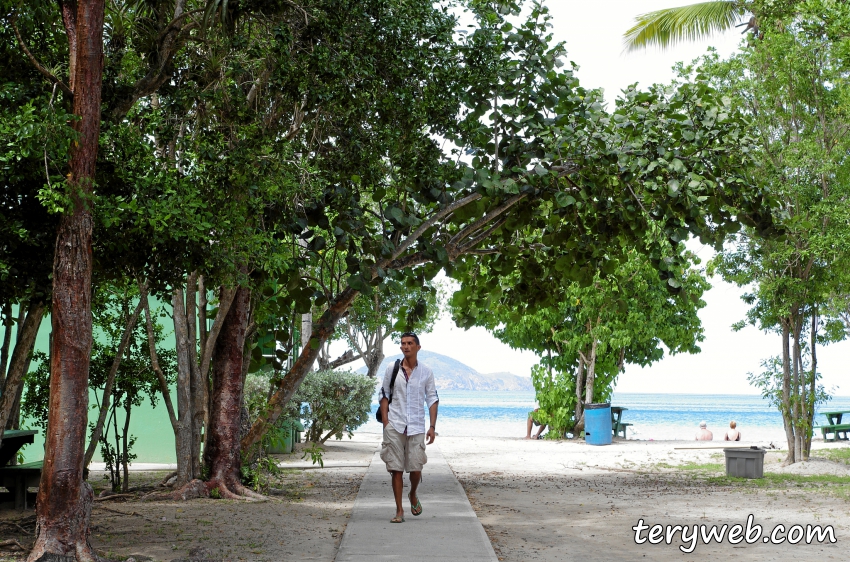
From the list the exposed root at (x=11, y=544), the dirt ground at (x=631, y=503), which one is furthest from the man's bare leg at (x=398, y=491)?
the exposed root at (x=11, y=544)

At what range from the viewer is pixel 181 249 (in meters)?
6.71

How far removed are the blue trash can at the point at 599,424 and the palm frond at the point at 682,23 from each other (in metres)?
9.64

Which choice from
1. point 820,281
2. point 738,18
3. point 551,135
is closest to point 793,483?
point 820,281

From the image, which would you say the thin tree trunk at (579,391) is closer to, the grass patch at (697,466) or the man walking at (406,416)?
the grass patch at (697,466)

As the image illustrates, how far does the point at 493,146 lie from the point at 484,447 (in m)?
13.5

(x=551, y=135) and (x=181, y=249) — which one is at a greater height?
(x=551, y=135)

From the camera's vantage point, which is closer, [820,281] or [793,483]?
[793,483]

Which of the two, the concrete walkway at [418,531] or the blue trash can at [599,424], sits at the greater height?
the concrete walkway at [418,531]

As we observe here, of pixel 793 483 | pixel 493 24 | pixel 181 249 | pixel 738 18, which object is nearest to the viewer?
pixel 181 249

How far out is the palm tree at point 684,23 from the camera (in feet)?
67.3

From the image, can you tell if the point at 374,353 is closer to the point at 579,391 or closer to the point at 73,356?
the point at 579,391

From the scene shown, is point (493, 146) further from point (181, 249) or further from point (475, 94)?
point (181, 249)

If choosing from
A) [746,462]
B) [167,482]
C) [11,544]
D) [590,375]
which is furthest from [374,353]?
[11,544]

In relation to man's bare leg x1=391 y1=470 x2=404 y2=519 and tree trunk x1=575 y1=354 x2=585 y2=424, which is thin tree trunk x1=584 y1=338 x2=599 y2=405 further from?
man's bare leg x1=391 y1=470 x2=404 y2=519
